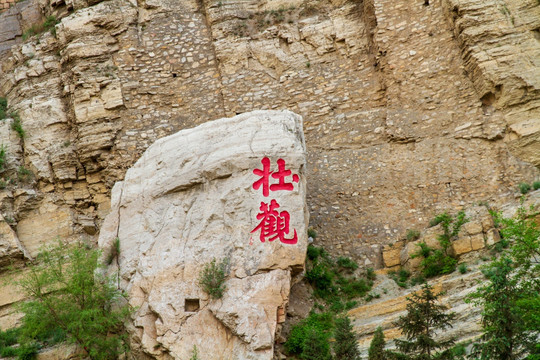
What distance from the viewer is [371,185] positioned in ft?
49.5

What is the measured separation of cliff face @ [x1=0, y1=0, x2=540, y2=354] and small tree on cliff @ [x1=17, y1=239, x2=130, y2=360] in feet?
10.8

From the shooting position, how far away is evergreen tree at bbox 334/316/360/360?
10289mm

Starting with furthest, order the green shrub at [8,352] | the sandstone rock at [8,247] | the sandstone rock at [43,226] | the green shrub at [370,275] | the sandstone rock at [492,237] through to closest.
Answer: the sandstone rock at [43,226], the sandstone rock at [8,247], the green shrub at [370,275], the green shrub at [8,352], the sandstone rock at [492,237]

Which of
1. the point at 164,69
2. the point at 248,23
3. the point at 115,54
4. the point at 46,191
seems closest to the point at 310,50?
the point at 248,23

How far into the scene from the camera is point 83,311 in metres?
11.9

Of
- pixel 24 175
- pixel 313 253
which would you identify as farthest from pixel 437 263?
pixel 24 175

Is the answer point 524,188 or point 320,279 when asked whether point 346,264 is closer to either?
point 320,279

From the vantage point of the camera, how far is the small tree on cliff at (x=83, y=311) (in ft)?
39.3

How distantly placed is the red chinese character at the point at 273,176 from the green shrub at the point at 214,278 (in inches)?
61.8

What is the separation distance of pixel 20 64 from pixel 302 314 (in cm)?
1094

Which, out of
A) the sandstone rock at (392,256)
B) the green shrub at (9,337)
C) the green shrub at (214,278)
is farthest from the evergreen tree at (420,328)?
the green shrub at (9,337)

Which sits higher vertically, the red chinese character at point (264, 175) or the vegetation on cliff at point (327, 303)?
the red chinese character at point (264, 175)

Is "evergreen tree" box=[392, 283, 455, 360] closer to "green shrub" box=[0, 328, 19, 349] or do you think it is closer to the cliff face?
the cliff face

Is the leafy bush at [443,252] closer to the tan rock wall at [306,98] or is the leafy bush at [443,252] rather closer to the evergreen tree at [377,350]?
the tan rock wall at [306,98]
